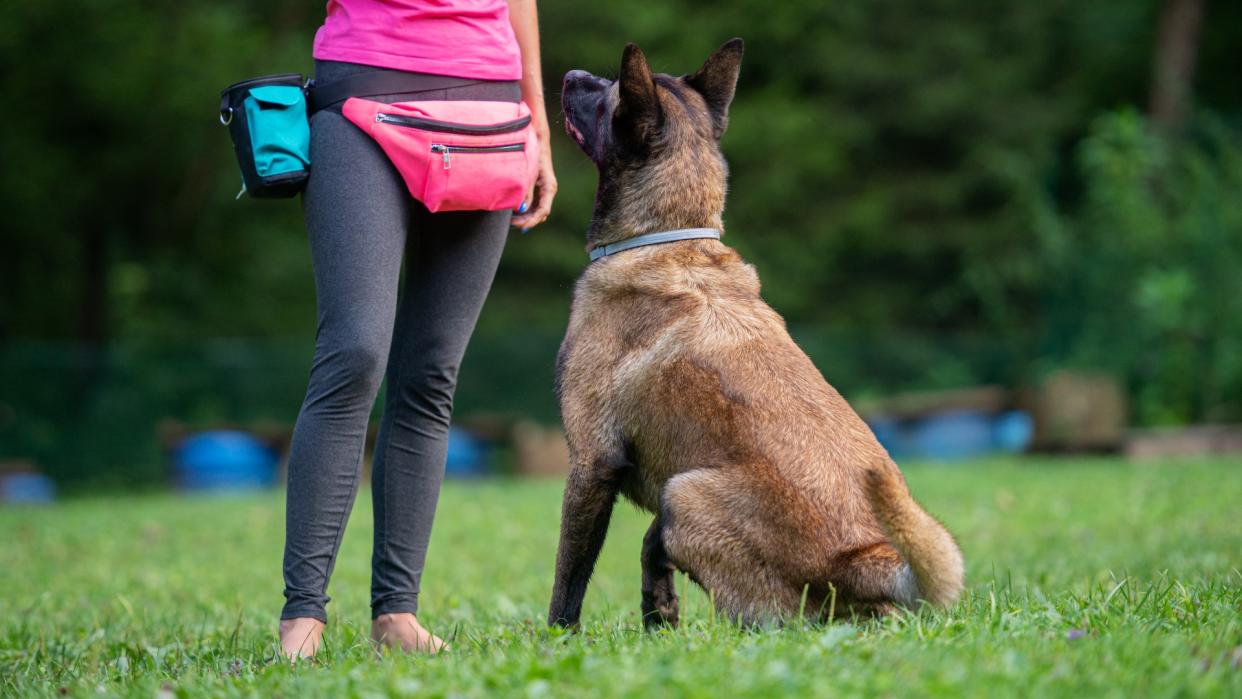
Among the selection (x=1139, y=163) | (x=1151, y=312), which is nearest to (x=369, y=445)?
(x=1151, y=312)

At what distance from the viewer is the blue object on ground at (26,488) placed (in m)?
14.4

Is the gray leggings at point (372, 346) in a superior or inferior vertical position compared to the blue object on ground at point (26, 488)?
superior

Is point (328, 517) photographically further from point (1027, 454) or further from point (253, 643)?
point (1027, 454)

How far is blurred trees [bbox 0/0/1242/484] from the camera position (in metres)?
15.1

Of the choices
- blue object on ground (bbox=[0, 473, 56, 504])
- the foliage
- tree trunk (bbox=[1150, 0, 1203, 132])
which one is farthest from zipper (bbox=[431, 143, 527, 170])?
tree trunk (bbox=[1150, 0, 1203, 132])

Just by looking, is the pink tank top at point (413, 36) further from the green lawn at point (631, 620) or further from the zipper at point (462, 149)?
the green lawn at point (631, 620)

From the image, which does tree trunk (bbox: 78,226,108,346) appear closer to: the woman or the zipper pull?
the woman

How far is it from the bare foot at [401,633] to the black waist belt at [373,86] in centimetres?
144

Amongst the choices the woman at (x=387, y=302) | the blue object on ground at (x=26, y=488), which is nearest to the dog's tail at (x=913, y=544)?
the woman at (x=387, y=302)

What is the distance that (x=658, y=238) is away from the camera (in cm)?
350

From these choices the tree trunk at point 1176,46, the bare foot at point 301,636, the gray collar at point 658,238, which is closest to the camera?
Answer: the bare foot at point 301,636

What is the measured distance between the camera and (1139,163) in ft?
50.9

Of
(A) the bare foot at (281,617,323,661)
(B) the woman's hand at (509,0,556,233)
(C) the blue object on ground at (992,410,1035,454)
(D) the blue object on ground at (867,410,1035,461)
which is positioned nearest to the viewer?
(A) the bare foot at (281,617,323,661)

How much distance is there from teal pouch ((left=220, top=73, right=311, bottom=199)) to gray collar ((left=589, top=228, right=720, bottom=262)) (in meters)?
0.86
